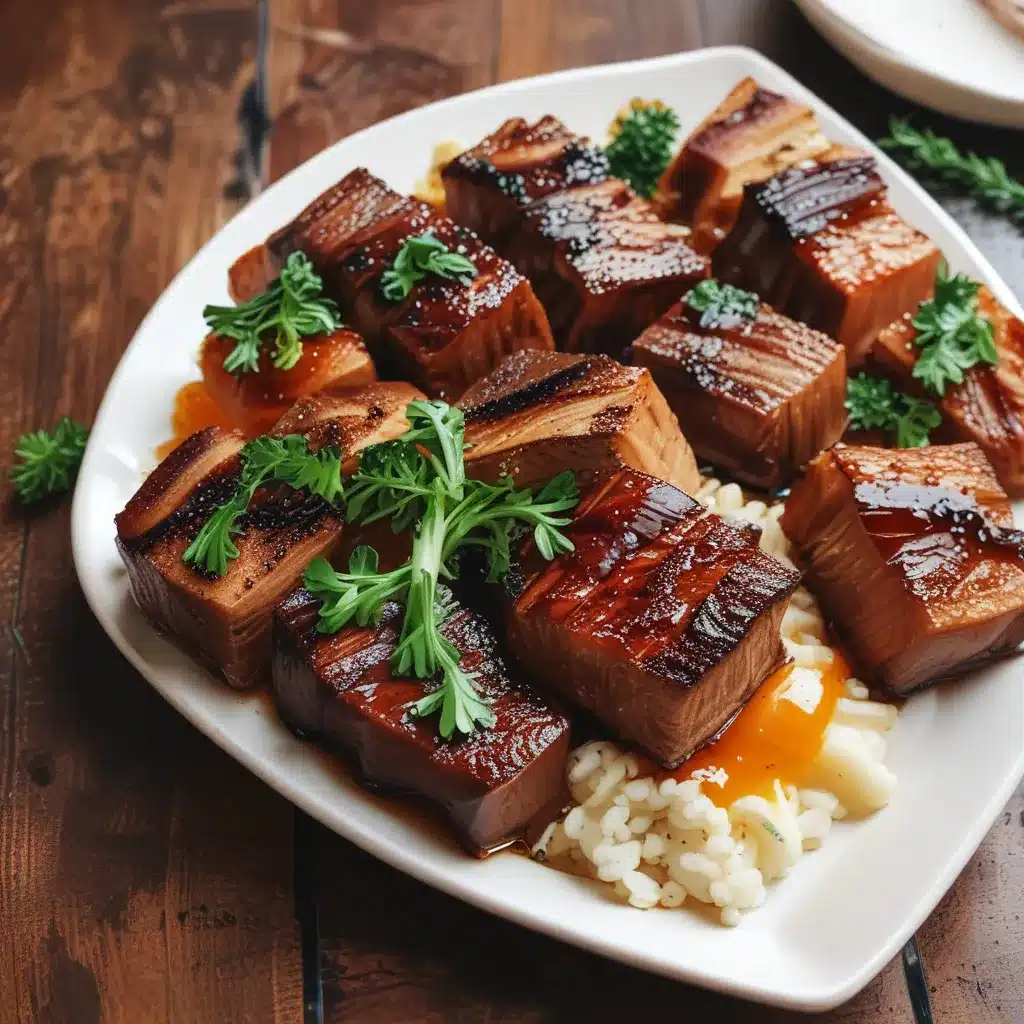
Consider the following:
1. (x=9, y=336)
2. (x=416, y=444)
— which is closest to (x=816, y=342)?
(x=416, y=444)

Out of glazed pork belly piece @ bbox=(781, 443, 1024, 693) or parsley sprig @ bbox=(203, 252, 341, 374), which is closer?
glazed pork belly piece @ bbox=(781, 443, 1024, 693)

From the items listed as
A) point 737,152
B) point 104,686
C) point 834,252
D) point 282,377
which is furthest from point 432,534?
point 737,152

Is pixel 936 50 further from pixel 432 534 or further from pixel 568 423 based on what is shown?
pixel 432 534

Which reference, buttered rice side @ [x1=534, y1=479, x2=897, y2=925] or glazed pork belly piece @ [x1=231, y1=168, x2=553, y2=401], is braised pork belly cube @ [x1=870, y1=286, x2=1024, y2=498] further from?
glazed pork belly piece @ [x1=231, y1=168, x2=553, y2=401]

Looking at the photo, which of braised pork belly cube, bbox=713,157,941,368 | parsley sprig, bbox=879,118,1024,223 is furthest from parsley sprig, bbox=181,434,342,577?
parsley sprig, bbox=879,118,1024,223

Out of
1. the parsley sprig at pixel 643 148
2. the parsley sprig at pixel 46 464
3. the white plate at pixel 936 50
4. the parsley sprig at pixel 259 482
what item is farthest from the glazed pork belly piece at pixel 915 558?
the parsley sprig at pixel 46 464

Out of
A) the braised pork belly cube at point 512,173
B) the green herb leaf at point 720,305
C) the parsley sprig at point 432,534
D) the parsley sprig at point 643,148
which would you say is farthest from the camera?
the parsley sprig at point 643,148

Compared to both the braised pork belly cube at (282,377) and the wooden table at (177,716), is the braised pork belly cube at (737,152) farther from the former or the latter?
the braised pork belly cube at (282,377)

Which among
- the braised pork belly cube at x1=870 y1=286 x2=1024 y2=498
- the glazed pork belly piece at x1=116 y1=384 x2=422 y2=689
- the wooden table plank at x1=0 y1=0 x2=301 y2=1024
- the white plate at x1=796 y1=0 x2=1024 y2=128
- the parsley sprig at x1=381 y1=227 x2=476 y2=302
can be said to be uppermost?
the white plate at x1=796 y1=0 x2=1024 y2=128
